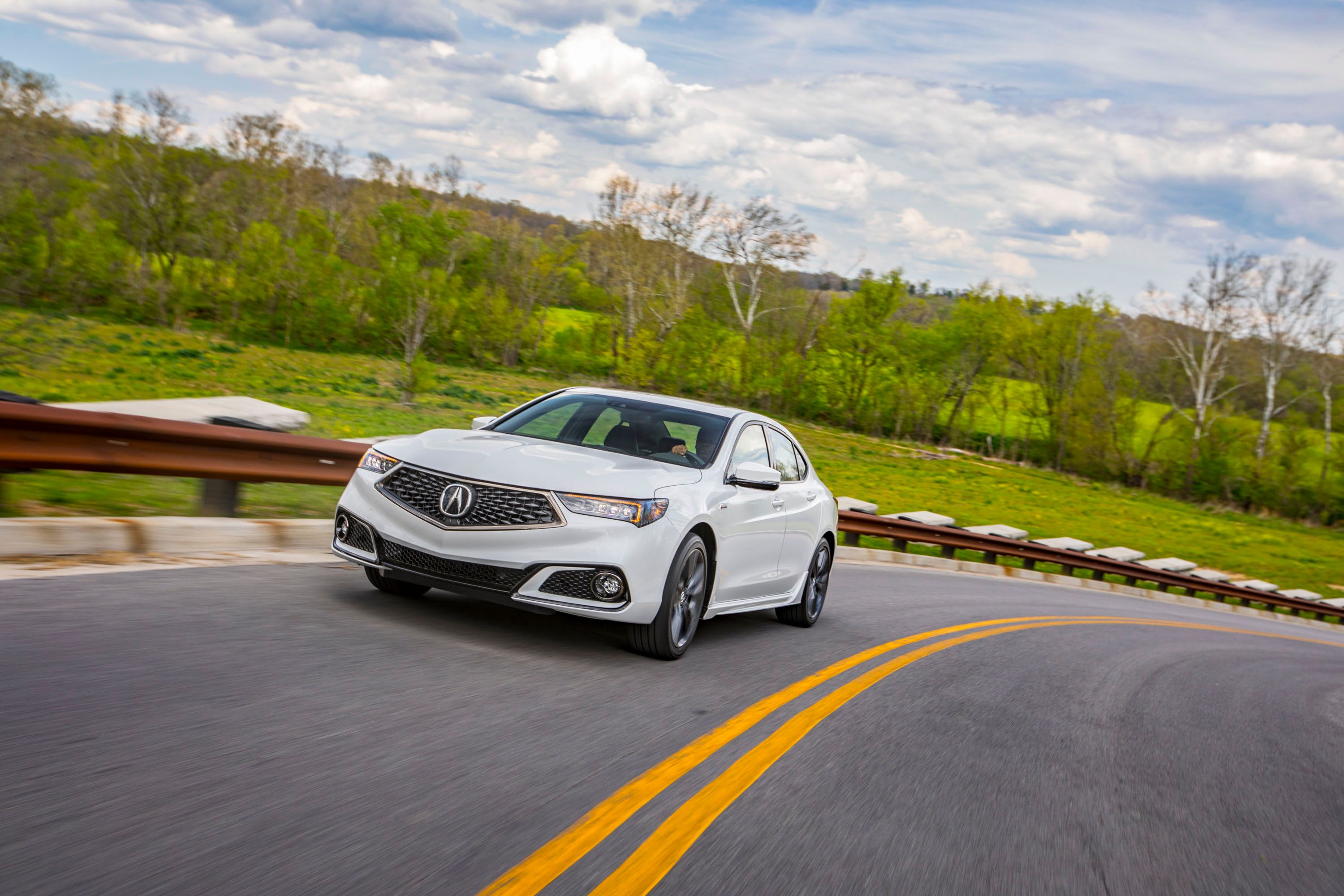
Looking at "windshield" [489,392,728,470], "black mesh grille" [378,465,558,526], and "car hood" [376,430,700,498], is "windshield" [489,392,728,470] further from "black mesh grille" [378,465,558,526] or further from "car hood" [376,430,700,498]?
"black mesh grille" [378,465,558,526]

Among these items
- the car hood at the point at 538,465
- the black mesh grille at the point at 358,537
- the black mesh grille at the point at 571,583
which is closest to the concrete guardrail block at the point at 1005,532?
the car hood at the point at 538,465

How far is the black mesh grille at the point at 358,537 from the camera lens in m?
6.22

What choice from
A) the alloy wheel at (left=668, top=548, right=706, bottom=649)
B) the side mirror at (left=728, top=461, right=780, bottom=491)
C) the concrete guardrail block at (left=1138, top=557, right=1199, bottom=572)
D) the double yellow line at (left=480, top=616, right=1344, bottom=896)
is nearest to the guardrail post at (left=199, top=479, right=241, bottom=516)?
the alloy wheel at (left=668, top=548, right=706, bottom=649)

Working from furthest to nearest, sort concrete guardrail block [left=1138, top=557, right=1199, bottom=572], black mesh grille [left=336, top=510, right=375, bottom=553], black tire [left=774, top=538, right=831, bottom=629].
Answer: concrete guardrail block [left=1138, top=557, right=1199, bottom=572] < black tire [left=774, top=538, right=831, bottom=629] < black mesh grille [left=336, top=510, right=375, bottom=553]

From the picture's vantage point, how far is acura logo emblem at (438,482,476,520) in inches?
231

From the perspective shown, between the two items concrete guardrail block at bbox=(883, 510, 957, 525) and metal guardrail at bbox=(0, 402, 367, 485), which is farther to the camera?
concrete guardrail block at bbox=(883, 510, 957, 525)

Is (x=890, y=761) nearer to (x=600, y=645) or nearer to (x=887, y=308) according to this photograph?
(x=600, y=645)

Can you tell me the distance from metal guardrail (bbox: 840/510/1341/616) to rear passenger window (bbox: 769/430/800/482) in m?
8.86

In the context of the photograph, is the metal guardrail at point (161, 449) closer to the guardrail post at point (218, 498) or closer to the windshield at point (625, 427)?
the guardrail post at point (218, 498)

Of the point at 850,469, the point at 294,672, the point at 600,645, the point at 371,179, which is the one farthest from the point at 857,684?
the point at 371,179

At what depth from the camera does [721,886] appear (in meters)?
3.40

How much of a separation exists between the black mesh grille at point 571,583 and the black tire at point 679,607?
46 cm

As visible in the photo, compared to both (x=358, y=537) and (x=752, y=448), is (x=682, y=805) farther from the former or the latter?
(x=752, y=448)

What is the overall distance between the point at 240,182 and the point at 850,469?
4087 centimetres
